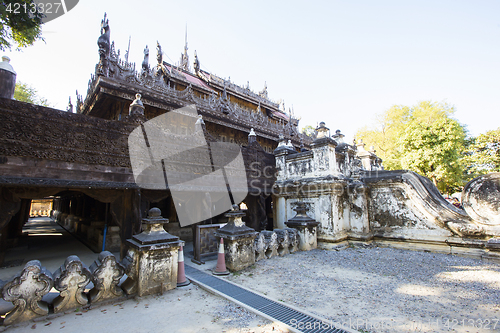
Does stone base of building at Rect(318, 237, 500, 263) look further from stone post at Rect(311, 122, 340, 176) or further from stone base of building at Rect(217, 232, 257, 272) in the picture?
stone base of building at Rect(217, 232, 257, 272)

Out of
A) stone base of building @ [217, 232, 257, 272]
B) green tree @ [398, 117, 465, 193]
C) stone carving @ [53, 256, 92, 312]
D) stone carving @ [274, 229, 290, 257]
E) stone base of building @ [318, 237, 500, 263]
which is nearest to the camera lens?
stone carving @ [53, 256, 92, 312]

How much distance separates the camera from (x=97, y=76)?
28.8 feet

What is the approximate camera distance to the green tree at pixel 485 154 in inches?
709

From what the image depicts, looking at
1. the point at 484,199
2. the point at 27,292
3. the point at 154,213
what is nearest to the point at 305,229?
the point at 484,199

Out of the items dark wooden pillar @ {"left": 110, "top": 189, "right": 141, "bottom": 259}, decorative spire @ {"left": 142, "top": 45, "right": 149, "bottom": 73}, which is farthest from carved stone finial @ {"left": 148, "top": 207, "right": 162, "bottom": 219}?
decorative spire @ {"left": 142, "top": 45, "right": 149, "bottom": 73}

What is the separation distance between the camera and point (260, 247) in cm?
644

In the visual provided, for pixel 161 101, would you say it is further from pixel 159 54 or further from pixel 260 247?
pixel 260 247

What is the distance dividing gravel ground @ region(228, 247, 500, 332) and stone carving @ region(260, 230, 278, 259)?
22 cm

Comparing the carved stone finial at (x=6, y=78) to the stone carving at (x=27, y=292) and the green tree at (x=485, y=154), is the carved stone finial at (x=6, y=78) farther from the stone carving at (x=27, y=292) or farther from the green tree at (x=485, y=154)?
the green tree at (x=485, y=154)

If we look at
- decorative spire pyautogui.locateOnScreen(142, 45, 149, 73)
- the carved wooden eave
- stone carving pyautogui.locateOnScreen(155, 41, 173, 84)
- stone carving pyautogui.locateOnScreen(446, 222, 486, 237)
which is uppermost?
stone carving pyautogui.locateOnScreen(155, 41, 173, 84)

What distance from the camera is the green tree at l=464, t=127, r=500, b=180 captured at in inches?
709

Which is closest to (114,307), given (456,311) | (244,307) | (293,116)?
(244,307)

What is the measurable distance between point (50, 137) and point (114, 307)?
403 centimetres

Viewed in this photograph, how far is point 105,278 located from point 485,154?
26173 mm
